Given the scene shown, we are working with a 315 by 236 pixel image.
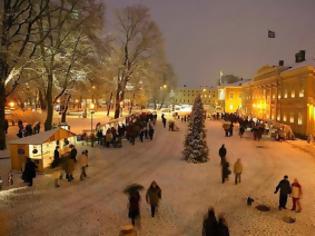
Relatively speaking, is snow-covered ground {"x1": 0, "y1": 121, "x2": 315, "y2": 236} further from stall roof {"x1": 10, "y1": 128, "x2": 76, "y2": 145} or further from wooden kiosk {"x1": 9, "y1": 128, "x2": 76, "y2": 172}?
stall roof {"x1": 10, "y1": 128, "x2": 76, "y2": 145}

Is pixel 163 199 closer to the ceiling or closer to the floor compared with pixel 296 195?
closer to the floor

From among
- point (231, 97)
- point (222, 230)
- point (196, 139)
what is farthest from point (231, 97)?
point (222, 230)

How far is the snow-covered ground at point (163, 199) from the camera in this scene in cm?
988

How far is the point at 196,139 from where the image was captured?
1934 cm

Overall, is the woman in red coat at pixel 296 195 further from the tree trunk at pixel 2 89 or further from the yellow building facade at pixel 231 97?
the yellow building facade at pixel 231 97

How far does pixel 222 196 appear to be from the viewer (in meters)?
12.9

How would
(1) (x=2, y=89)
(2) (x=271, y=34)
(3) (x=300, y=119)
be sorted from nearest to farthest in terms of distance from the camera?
(1) (x=2, y=89) → (3) (x=300, y=119) → (2) (x=271, y=34)

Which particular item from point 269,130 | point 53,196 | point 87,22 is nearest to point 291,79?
point 269,130

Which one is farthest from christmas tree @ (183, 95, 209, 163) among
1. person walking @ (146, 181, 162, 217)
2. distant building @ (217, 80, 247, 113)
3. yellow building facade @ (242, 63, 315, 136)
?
distant building @ (217, 80, 247, 113)

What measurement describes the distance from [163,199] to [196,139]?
750 centimetres

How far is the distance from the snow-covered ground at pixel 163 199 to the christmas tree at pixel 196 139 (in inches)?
27.1

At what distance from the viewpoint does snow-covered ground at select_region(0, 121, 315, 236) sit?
9.88m

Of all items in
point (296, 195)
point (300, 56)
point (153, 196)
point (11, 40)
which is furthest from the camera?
point (300, 56)

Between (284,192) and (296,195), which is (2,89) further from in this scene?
(296,195)
